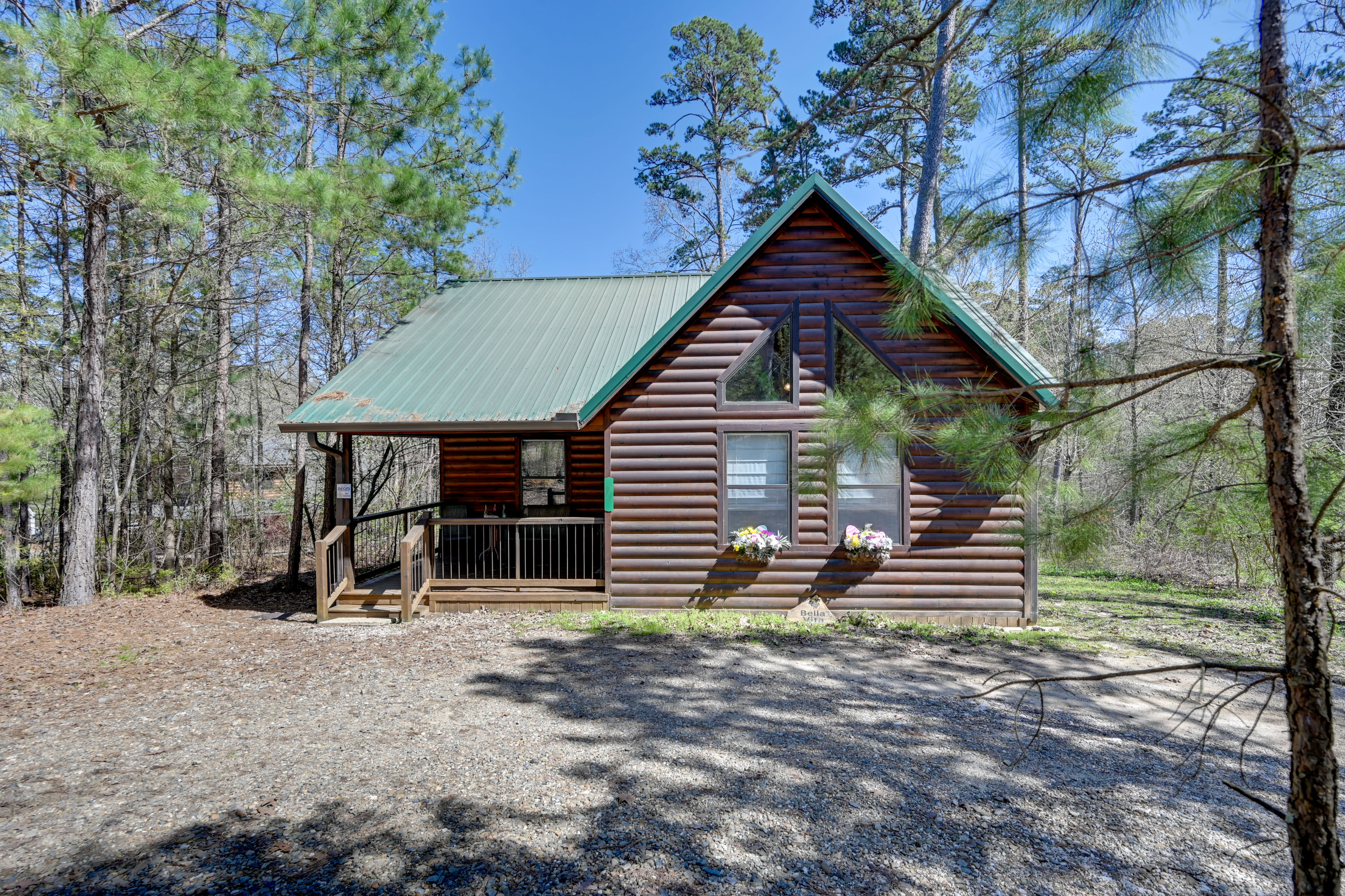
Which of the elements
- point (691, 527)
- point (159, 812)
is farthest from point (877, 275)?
point (159, 812)

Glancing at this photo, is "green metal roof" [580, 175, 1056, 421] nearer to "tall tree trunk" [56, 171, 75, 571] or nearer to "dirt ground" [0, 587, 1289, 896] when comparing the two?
"dirt ground" [0, 587, 1289, 896]

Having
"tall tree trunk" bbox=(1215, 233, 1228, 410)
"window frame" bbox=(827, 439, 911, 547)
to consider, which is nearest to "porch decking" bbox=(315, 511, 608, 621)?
"window frame" bbox=(827, 439, 911, 547)

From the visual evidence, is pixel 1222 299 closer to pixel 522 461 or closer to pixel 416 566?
pixel 416 566

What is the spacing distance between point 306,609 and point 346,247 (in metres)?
7.41

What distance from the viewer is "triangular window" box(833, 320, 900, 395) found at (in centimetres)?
791

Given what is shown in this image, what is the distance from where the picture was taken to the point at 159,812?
3342 mm

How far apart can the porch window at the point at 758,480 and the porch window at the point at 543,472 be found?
12.5 feet

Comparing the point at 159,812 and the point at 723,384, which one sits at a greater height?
the point at 723,384

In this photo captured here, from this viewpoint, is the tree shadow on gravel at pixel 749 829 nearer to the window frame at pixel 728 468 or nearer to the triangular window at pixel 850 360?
the window frame at pixel 728 468

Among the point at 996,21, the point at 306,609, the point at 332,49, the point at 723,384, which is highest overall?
the point at 332,49

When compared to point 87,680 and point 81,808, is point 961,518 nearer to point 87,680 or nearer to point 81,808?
point 81,808

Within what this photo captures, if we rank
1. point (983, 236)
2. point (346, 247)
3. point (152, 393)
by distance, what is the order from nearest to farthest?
1. point (983, 236)
2. point (152, 393)
3. point (346, 247)

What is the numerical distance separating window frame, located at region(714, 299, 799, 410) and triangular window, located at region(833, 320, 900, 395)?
1.57 feet

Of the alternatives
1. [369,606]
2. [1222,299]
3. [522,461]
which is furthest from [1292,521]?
[522,461]
